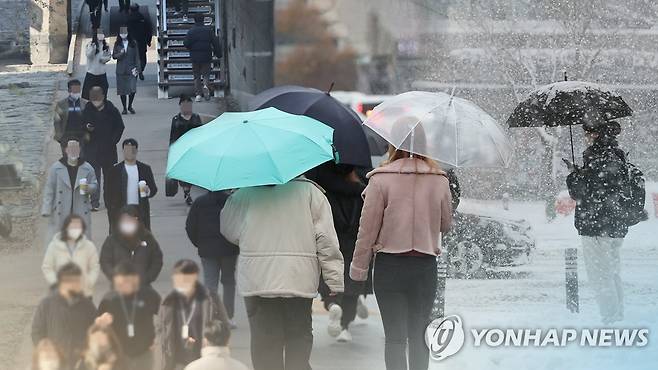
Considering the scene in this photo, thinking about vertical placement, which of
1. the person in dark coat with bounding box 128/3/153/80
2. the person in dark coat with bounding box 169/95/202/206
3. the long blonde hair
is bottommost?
the person in dark coat with bounding box 169/95/202/206

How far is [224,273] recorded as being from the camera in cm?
721

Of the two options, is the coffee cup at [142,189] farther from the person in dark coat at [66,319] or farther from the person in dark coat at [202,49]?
the person in dark coat at [66,319]

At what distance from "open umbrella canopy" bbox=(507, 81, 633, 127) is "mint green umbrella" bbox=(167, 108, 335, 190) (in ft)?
6.47

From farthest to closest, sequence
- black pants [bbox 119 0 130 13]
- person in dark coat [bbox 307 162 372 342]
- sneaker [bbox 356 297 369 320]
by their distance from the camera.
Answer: black pants [bbox 119 0 130 13] < sneaker [bbox 356 297 369 320] < person in dark coat [bbox 307 162 372 342]

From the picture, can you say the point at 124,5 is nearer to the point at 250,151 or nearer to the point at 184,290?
the point at 184,290

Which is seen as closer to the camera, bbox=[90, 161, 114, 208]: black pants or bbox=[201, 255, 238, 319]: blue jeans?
bbox=[201, 255, 238, 319]: blue jeans

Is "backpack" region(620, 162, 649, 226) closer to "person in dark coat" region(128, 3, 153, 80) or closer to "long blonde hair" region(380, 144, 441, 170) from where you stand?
"long blonde hair" region(380, 144, 441, 170)

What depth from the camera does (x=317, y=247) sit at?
5664 mm

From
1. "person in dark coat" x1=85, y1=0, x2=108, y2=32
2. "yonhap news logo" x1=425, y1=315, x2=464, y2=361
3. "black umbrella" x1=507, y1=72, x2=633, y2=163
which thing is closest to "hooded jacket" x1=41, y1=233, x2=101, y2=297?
"yonhap news logo" x1=425, y1=315, x2=464, y2=361

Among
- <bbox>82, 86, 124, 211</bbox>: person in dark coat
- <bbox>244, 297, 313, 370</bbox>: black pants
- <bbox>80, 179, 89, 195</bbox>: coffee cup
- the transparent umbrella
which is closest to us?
<bbox>244, 297, 313, 370</bbox>: black pants

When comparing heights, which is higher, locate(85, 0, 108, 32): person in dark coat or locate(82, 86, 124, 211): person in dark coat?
locate(85, 0, 108, 32): person in dark coat

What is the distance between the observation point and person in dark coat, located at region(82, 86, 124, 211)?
8.20 m

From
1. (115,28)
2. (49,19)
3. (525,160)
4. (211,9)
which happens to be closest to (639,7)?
(525,160)

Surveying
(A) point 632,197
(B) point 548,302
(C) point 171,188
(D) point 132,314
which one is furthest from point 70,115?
(A) point 632,197
